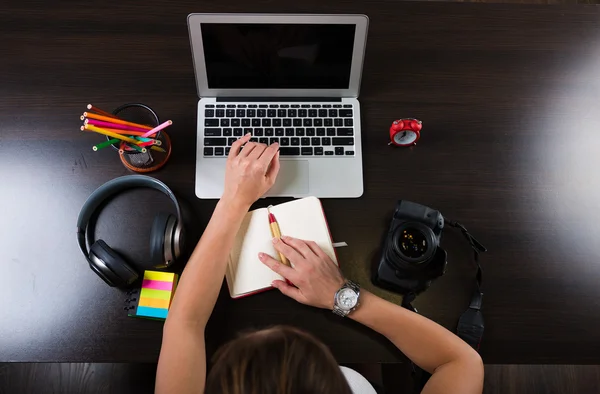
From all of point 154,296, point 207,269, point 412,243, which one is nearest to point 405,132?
point 412,243

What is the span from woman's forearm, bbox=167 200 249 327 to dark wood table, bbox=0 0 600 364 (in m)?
0.06

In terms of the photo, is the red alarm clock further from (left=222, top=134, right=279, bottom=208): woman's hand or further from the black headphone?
the black headphone

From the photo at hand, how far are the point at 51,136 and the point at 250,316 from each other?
1.94ft

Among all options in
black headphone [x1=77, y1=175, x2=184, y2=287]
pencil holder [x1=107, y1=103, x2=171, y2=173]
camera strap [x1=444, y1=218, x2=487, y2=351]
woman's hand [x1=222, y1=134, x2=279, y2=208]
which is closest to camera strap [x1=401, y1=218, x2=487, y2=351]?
camera strap [x1=444, y1=218, x2=487, y2=351]

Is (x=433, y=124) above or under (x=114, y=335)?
above

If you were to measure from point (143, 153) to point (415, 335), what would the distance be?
2.18ft

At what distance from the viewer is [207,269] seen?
0.81 metres

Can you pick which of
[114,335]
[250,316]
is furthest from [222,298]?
[114,335]

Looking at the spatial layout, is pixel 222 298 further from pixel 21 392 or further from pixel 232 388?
pixel 21 392

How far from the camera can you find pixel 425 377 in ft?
2.85

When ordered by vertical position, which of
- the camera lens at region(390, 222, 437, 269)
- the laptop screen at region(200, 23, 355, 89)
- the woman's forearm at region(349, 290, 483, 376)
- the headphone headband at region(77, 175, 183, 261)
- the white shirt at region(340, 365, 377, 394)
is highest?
the laptop screen at region(200, 23, 355, 89)

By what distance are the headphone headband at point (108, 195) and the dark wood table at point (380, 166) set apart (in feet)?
0.11

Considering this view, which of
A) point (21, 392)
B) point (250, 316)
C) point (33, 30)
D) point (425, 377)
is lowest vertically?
point (21, 392)

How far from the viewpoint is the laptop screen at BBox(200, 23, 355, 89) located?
81 cm
